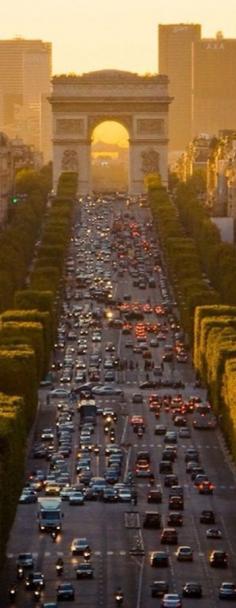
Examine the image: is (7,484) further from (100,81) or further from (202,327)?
(100,81)

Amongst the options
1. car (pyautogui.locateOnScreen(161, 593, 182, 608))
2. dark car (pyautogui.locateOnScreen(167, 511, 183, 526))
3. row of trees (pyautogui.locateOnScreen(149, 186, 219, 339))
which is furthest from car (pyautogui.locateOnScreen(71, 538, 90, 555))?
row of trees (pyautogui.locateOnScreen(149, 186, 219, 339))

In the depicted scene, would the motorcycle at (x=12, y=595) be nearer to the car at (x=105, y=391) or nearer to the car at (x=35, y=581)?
the car at (x=35, y=581)

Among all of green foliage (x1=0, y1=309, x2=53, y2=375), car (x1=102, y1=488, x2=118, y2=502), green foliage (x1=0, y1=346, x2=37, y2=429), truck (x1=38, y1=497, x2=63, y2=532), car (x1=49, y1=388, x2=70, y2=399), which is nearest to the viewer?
truck (x1=38, y1=497, x2=63, y2=532)

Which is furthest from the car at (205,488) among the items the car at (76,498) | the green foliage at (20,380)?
the green foliage at (20,380)

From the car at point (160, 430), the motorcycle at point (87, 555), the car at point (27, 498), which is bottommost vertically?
the car at point (160, 430)

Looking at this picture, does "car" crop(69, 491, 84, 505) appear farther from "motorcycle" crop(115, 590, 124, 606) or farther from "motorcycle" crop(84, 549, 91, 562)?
"motorcycle" crop(115, 590, 124, 606)

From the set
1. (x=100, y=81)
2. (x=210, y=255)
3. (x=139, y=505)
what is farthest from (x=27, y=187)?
(x=139, y=505)
